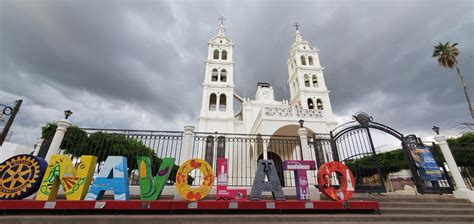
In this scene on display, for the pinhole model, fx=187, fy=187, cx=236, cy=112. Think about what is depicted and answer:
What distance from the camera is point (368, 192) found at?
7.41 meters

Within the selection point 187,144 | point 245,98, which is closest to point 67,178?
point 187,144

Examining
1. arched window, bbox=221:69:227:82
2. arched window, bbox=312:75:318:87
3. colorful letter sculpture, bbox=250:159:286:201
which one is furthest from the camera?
arched window, bbox=312:75:318:87

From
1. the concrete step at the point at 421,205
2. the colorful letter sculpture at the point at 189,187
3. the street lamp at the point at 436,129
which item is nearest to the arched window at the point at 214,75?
the colorful letter sculpture at the point at 189,187

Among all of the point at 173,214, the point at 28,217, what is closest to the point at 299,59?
the point at 173,214

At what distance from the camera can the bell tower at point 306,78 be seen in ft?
76.9

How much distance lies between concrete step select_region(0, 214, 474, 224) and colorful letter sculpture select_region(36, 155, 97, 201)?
64 cm

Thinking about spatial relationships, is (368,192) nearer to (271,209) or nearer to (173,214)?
(271,209)

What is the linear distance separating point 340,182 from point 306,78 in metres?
22.3

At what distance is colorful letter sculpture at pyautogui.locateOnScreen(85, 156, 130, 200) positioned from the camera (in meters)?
4.91

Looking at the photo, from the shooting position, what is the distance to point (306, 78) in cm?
2612

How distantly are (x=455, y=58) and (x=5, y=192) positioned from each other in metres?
33.1

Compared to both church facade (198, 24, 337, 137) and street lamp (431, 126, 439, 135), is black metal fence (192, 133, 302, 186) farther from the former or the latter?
street lamp (431, 126, 439, 135)

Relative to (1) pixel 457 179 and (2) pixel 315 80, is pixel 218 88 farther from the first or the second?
(1) pixel 457 179

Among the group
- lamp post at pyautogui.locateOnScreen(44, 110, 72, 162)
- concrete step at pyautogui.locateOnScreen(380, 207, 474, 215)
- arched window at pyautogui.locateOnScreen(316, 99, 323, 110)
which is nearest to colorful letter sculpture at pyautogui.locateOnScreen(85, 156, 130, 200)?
lamp post at pyautogui.locateOnScreen(44, 110, 72, 162)
